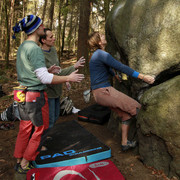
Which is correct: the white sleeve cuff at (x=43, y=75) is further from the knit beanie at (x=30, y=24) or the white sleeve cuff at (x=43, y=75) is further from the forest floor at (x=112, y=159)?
the forest floor at (x=112, y=159)

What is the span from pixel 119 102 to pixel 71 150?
135cm

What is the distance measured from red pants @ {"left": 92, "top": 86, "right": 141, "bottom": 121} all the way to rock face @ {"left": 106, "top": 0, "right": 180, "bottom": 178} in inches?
7.4

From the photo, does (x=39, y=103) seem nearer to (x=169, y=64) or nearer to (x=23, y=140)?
(x=23, y=140)

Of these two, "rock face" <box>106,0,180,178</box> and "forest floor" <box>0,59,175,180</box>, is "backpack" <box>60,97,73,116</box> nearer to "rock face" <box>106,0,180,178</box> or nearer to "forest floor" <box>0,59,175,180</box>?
"forest floor" <box>0,59,175,180</box>

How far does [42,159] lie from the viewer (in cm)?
341

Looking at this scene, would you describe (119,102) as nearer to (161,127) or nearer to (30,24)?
(161,127)

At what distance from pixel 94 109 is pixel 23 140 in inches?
130

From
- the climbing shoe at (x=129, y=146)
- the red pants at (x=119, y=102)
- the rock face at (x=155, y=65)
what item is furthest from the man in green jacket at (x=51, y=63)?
the climbing shoe at (x=129, y=146)

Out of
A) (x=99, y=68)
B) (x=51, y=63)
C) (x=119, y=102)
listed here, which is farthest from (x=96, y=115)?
(x=51, y=63)

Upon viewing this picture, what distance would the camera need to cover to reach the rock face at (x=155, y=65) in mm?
2938

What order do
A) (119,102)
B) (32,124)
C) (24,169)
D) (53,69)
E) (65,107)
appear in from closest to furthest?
(32,124)
(24,169)
(53,69)
(119,102)
(65,107)

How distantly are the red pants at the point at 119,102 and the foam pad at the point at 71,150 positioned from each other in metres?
0.81

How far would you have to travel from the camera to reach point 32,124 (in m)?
2.98

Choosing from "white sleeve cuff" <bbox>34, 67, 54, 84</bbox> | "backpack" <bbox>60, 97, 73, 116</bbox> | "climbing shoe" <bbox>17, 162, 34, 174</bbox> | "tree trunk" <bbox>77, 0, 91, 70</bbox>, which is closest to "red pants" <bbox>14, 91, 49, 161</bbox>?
"climbing shoe" <bbox>17, 162, 34, 174</bbox>
